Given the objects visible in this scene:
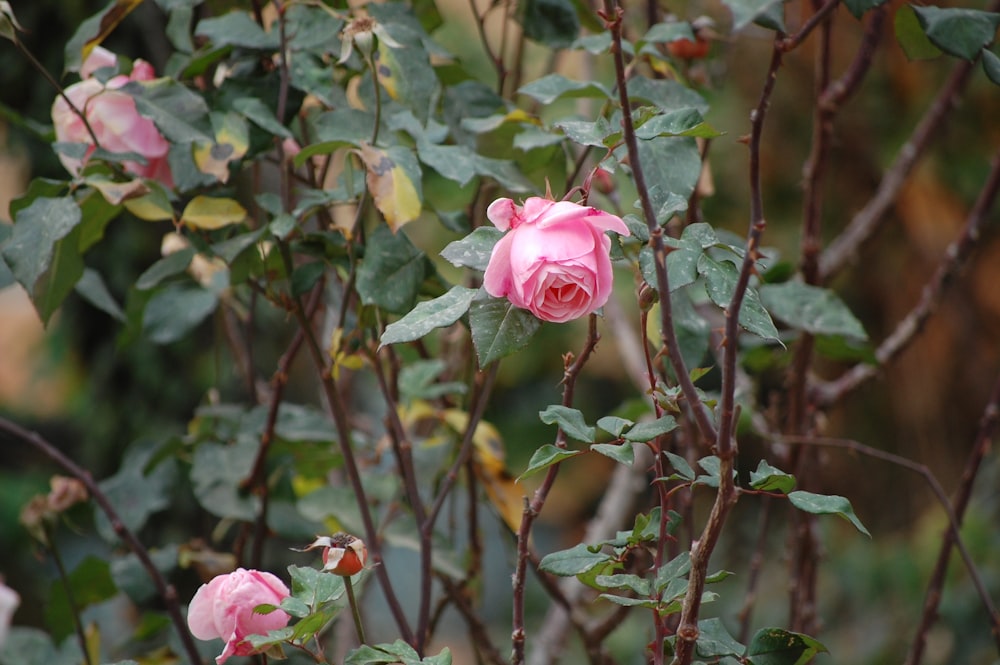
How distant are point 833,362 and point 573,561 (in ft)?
6.84

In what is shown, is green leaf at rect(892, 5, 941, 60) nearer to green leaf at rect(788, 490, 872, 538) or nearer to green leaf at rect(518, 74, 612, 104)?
green leaf at rect(518, 74, 612, 104)

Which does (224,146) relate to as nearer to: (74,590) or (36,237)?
(36,237)

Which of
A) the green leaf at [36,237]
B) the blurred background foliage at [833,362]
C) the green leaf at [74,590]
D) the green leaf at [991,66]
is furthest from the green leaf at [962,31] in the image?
the blurred background foliage at [833,362]

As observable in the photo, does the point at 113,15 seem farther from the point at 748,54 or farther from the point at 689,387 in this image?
the point at 748,54

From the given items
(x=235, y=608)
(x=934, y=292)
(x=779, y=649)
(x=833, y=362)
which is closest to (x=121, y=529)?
(x=235, y=608)

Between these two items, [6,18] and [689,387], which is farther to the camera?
[6,18]

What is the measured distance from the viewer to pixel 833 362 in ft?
7.79

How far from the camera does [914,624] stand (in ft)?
5.86

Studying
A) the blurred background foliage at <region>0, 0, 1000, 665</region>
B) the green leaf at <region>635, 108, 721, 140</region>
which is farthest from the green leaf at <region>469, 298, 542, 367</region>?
the blurred background foliage at <region>0, 0, 1000, 665</region>

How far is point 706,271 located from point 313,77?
35 centimetres

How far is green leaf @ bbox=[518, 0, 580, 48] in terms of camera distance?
2.35 feet

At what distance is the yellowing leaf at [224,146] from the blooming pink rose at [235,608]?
28cm

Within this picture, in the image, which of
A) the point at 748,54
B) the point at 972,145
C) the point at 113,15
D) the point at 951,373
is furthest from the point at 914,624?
the point at 113,15

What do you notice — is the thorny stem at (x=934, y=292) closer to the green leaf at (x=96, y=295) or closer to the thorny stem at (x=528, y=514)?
the thorny stem at (x=528, y=514)
